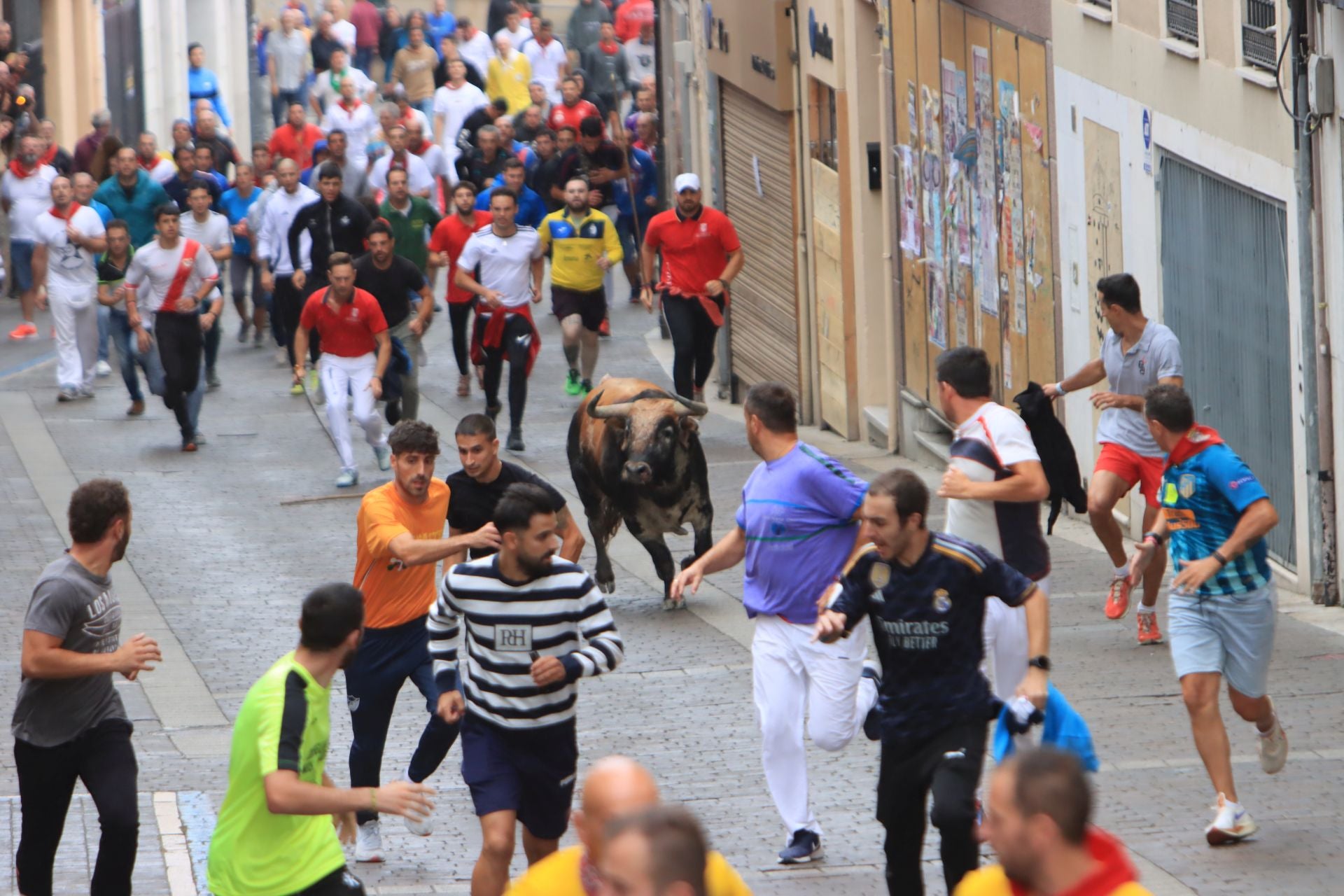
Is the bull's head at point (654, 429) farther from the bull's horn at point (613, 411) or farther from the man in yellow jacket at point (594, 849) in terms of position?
the man in yellow jacket at point (594, 849)

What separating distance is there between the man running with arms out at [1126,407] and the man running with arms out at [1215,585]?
2.80 metres

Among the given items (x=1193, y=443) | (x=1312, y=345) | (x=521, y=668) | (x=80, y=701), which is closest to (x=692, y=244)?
(x=1312, y=345)

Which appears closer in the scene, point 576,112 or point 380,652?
point 380,652

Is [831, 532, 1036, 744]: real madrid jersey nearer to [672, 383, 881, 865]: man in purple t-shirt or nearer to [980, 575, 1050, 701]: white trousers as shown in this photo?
[980, 575, 1050, 701]: white trousers

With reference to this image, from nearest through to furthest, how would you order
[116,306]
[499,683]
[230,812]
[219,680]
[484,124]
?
[230,812], [499,683], [219,680], [116,306], [484,124]

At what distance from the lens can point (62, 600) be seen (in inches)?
290

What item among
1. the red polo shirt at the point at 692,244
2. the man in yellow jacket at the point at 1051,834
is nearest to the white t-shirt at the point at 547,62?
the red polo shirt at the point at 692,244

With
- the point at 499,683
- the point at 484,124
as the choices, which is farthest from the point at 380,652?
the point at 484,124

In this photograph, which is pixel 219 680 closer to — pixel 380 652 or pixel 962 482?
pixel 380 652

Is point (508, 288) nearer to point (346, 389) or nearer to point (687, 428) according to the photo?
point (346, 389)

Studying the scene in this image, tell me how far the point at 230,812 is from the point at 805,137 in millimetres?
16087

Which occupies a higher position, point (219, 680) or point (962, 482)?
point (962, 482)

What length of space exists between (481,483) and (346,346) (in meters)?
8.08

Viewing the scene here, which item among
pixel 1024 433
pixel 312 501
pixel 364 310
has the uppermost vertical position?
pixel 1024 433
